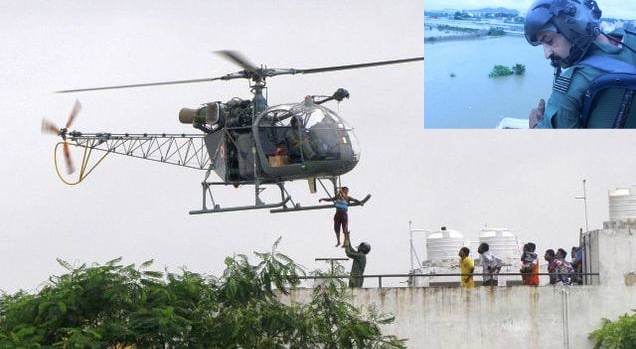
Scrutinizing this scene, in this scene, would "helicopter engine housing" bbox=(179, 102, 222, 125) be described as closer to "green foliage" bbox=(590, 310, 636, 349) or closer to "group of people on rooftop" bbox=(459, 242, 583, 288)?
"group of people on rooftop" bbox=(459, 242, 583, 288)

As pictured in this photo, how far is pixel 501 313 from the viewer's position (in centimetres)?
5538

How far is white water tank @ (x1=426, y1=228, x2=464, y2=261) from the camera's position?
201ft

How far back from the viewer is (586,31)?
88750 millimetres

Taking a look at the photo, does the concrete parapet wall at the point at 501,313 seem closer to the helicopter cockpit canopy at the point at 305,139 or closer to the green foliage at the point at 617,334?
the green foliage at the point at 617,334

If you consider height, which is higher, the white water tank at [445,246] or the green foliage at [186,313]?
the white water tank at [445,246]

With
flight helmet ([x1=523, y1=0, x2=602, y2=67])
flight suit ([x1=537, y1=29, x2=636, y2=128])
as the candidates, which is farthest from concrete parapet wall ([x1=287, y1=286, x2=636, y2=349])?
flight helmet ([x1=523, y1=0, x2=602, y2=67])

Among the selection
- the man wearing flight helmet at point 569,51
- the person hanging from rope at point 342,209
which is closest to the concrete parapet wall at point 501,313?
the person hanging from rope at point 342,209

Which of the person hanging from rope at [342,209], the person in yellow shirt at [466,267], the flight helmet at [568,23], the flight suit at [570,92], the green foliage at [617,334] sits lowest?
the green foliage at [617,334]

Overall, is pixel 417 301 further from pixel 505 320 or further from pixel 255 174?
pixel 255 174

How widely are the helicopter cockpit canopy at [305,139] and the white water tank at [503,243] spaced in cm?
444

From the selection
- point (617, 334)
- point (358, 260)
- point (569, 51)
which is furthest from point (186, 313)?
point (569, 51)

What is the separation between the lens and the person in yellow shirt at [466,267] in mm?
→ 54956


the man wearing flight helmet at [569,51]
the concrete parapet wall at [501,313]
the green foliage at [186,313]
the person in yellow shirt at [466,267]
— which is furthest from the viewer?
the man wearing flight helmet at [569,51]

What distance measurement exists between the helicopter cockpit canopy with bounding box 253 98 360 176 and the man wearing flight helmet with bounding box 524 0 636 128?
28.3 meters
